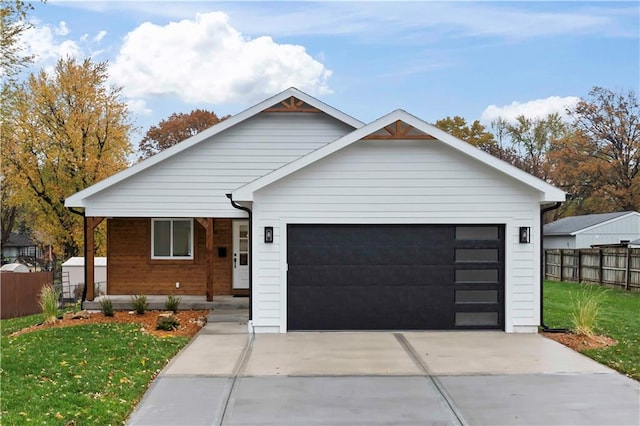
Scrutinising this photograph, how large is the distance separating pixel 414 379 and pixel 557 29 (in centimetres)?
1121

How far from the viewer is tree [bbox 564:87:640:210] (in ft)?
124

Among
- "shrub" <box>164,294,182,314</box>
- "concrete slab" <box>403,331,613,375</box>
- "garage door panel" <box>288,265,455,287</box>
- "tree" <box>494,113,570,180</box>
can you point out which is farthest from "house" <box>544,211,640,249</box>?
"shrub" <box>164,294,182,314</box>

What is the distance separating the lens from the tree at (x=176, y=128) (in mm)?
46094

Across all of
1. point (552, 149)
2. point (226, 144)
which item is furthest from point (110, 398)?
point (552, 149)

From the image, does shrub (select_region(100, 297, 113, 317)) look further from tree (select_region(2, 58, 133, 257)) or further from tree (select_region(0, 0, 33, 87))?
tree (select_region(2, 58, 133, 257))

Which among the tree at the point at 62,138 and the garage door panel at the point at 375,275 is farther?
the tree at the point at 62,138

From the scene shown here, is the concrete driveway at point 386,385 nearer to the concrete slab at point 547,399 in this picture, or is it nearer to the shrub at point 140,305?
the concrete slab at point 547,399

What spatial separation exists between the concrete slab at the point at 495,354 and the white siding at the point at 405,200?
3.57ft

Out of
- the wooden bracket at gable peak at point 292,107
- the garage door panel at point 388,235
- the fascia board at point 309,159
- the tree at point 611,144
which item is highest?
the tree at point 611,144

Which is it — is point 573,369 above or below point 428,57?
below

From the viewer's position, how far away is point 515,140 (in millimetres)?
46688

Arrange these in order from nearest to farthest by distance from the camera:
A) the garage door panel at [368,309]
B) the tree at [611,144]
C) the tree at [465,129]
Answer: the garage door panel at [368,309], the tree at [611,144], the tree at [465,129]

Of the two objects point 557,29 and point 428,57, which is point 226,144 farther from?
point 557,29

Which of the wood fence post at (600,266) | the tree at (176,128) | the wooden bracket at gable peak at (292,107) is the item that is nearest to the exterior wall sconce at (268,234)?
the wooden bracket at gable peak at (292,107)
